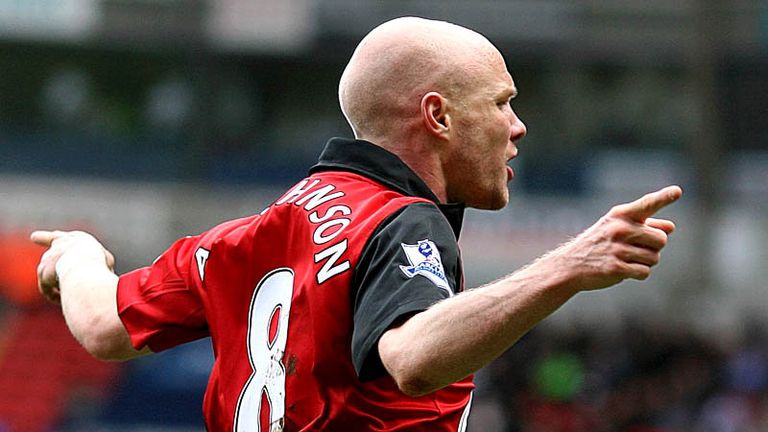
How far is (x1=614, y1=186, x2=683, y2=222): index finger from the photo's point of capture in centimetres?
268

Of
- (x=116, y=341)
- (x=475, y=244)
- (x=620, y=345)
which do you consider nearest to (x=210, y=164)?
(x=475, y=244)

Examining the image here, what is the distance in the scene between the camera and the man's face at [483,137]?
11.4 ft

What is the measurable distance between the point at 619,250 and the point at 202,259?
4.24ft

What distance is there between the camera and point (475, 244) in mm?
22266

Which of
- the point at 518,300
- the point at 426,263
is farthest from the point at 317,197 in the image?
the point at 518,300

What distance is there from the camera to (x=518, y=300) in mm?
2781

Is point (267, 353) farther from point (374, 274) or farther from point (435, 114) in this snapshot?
point (435, 114)

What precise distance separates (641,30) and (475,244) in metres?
6.37

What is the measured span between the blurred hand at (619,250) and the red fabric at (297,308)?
0.53 meters

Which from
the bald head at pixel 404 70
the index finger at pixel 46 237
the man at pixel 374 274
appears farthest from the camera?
the index finger at pixel 46 237

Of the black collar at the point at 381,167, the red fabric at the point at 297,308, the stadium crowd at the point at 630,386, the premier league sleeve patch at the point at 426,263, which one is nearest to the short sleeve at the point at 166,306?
the red fabric at the point at 297,308

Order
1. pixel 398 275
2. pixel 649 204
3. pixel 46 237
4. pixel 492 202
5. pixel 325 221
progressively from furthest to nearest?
pixel 46 237 → pixel 492 202 → pixel 325 221 → pixel 398 275 → pixel 649 204

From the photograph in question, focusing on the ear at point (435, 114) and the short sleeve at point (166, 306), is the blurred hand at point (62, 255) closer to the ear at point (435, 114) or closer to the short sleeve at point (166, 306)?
the short sleeve at point (166, 306)

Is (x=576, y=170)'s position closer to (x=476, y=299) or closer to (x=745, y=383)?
(x=745, y=383)
